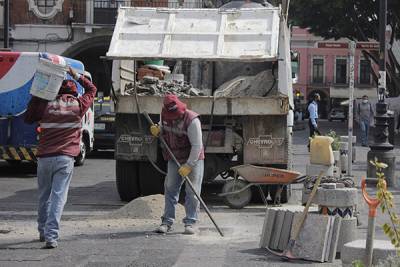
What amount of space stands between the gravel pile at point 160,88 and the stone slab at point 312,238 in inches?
178

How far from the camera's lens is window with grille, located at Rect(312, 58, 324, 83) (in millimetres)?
80062

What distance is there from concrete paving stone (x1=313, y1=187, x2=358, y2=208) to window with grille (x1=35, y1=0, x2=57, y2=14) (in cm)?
2955

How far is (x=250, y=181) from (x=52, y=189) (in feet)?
12.6

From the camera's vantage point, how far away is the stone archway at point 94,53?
35.1m

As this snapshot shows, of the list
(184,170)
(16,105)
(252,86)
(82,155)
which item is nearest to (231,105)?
(252,86)

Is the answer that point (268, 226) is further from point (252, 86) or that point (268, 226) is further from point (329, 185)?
point (252, 86)

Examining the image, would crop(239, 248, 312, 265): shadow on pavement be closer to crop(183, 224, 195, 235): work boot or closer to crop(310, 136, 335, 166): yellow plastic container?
crop(183, 224, 195, 235): work boot

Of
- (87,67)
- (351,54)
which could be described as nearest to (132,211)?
(351,54)

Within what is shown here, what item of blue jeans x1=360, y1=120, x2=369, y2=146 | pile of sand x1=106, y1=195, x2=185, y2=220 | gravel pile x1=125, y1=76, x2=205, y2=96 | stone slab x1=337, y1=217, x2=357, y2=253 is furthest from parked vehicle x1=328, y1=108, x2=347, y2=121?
stone slab x1=337, y1=217, x2=357, y2=253

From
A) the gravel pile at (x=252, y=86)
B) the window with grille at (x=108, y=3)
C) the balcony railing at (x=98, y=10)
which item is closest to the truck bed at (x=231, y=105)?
the gravel pile at (x=252, y=86)

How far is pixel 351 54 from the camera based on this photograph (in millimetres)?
14617

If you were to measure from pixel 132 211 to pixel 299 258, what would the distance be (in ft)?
10.9

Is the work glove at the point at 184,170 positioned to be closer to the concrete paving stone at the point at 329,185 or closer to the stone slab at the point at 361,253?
the concrete paving stone at the point at 329,185

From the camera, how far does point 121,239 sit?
28.3 feet
